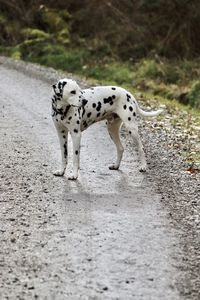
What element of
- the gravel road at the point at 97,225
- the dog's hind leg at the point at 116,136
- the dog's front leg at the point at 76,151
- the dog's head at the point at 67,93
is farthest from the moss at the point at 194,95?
the dog's head at the point at 67,93

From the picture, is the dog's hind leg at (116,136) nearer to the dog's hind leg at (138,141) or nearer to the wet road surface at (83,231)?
the wet road surface at (83,231)

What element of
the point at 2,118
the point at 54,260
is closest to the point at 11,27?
the point at 2,118

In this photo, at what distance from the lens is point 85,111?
9.01m

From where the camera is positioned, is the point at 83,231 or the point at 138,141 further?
the point at 138,141

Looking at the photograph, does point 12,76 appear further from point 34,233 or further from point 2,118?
point 34,233

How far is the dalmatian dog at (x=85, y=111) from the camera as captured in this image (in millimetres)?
8539

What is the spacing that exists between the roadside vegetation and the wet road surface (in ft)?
19.5

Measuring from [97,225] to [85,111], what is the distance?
235 cm

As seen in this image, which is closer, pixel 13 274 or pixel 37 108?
pixel 13 274

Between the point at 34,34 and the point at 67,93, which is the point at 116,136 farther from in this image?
the point at 34,34

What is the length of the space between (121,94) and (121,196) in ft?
5.52

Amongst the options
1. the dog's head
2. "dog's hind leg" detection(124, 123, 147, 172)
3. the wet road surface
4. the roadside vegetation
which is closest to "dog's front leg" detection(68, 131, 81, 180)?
the wet road surface

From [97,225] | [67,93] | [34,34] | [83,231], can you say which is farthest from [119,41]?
[83,231]

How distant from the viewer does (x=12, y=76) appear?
2033 centimetres
